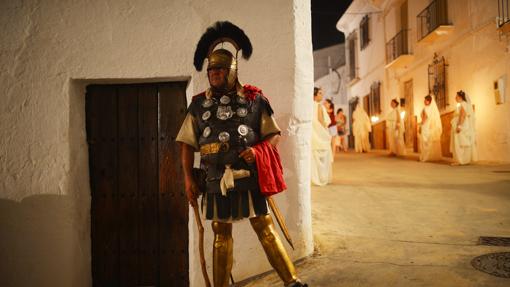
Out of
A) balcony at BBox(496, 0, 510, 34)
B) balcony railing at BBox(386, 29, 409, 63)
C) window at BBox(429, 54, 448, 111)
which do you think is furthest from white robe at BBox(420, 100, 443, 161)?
balcony railing at BBox(386, 29, 409, 63)

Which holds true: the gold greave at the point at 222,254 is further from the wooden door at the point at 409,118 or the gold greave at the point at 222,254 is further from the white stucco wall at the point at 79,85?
the wooden door at the point at 409,118

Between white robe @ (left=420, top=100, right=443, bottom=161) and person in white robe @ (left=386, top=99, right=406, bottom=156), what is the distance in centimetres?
188

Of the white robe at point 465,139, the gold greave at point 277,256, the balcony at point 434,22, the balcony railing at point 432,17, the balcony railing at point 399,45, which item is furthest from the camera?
the balcony railing at point 399,45

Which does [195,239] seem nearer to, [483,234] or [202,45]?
[202,45]

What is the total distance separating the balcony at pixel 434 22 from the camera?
507 inches

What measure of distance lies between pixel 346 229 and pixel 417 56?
13.6 m

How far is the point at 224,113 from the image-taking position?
2617 millimetres

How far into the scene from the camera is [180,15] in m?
3.48

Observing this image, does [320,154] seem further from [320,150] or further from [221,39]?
[221,39]

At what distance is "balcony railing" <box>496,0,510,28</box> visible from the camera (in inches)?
382

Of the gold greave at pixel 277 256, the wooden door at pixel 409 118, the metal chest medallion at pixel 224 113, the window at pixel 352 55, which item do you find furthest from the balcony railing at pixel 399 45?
the gold greave at pixel 277 256

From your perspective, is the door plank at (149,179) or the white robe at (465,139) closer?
the door plank at (149,179)

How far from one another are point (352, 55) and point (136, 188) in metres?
23.1

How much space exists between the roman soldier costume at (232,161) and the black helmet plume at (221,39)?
7.4 inches
